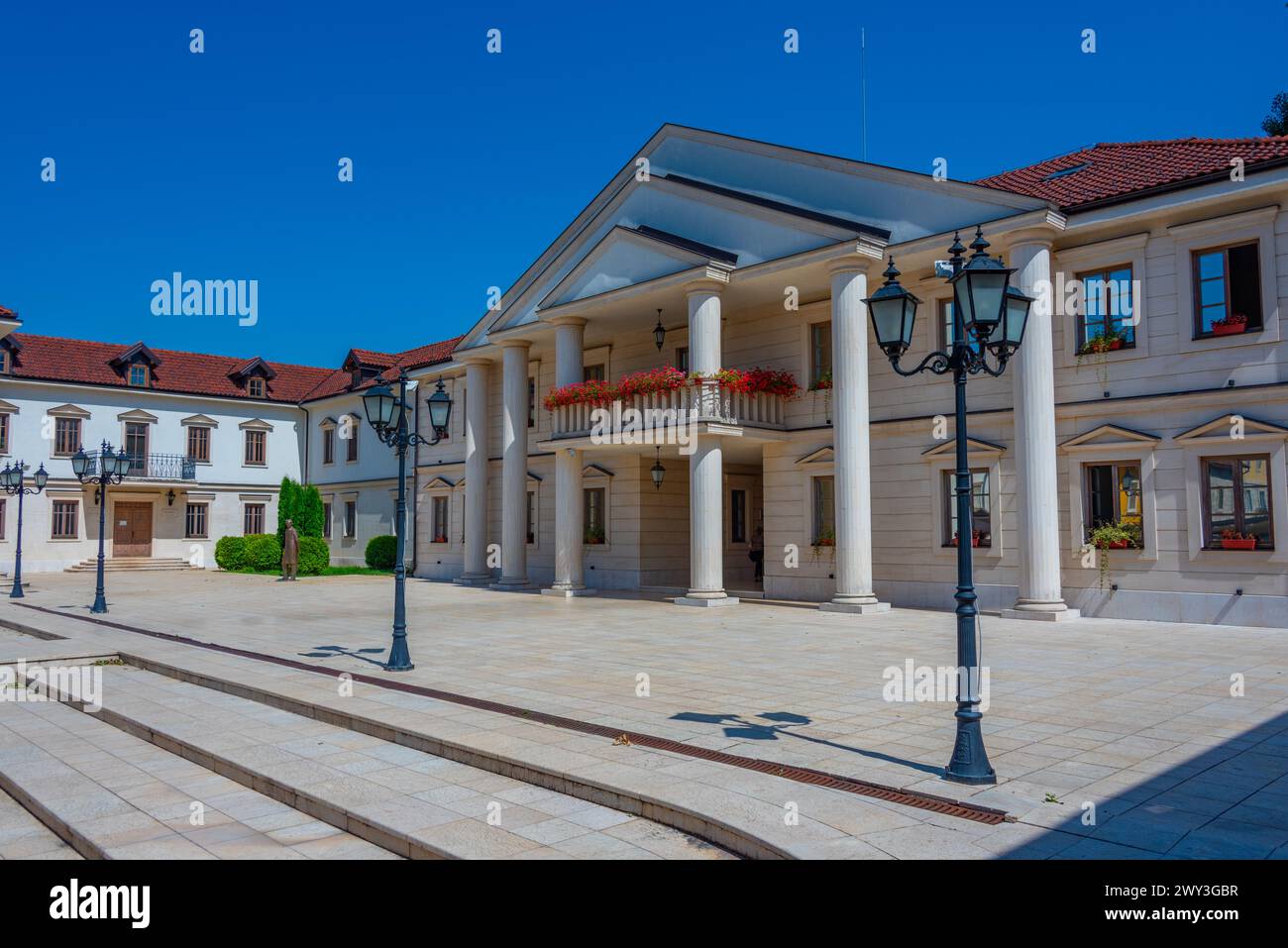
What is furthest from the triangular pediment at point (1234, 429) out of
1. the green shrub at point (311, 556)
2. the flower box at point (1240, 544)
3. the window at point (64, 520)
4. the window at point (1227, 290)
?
the window at point (64, 520)

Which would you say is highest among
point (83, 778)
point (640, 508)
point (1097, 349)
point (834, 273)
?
point (834, 273)

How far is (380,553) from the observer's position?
34.5 metres

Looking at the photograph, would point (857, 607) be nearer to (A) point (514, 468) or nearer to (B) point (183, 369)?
(A) point (514, 468)

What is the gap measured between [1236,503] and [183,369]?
39648 mm

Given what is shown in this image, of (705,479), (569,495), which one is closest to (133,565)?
(569,495)

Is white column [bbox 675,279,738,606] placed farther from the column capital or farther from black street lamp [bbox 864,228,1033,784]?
black street lamp [bbox 864,228,1033,784]

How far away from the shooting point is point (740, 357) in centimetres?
2209

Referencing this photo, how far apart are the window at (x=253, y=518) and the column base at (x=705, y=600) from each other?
2846 centimetres

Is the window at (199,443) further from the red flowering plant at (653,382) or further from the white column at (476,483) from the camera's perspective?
the red flowering plant at (653,382)

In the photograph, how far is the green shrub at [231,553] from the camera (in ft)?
122
